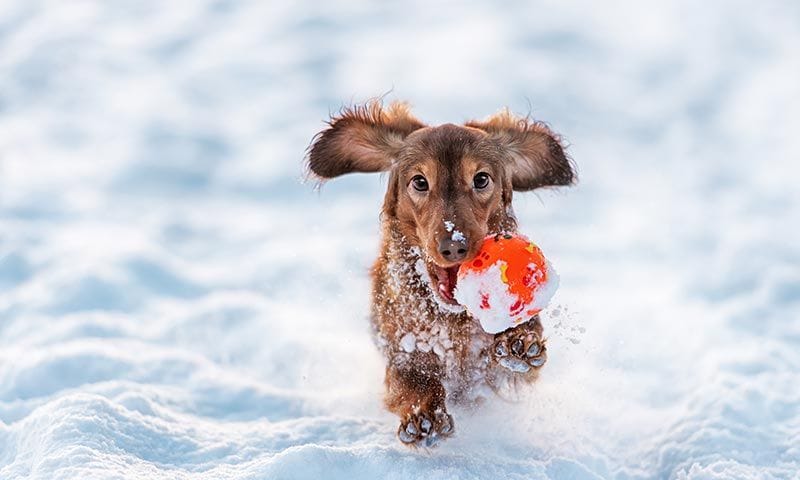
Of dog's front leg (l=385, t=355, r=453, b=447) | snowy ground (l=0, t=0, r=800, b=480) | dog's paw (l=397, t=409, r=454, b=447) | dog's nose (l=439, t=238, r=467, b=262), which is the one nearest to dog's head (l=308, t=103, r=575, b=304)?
dog's nose (l=439, t=238, r=467, b=262)

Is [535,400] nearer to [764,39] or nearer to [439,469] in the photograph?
[439,469]

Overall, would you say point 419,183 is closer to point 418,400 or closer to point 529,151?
point 529,151

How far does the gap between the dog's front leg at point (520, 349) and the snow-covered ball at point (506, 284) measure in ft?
0.22

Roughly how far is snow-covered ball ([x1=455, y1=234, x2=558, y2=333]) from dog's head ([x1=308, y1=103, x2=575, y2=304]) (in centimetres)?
7

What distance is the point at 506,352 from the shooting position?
302 centimetres

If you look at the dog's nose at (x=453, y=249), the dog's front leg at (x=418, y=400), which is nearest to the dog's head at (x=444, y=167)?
the dog's nose at (x=453, y=249)

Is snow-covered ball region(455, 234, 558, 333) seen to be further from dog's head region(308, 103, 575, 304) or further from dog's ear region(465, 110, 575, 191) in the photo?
dog's ear region(465, 110, 575, 191)

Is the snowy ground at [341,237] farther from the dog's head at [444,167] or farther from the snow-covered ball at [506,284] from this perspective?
the dog's head at [444,167]

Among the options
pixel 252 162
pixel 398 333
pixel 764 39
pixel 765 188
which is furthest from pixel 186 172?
pixel 764 39

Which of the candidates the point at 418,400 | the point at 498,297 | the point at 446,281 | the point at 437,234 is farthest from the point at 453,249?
the point at 418,400

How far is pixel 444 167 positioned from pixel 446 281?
0.38 meters

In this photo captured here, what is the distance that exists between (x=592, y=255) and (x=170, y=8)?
4.85 meters

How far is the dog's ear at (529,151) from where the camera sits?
3740mm

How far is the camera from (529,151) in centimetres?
377
